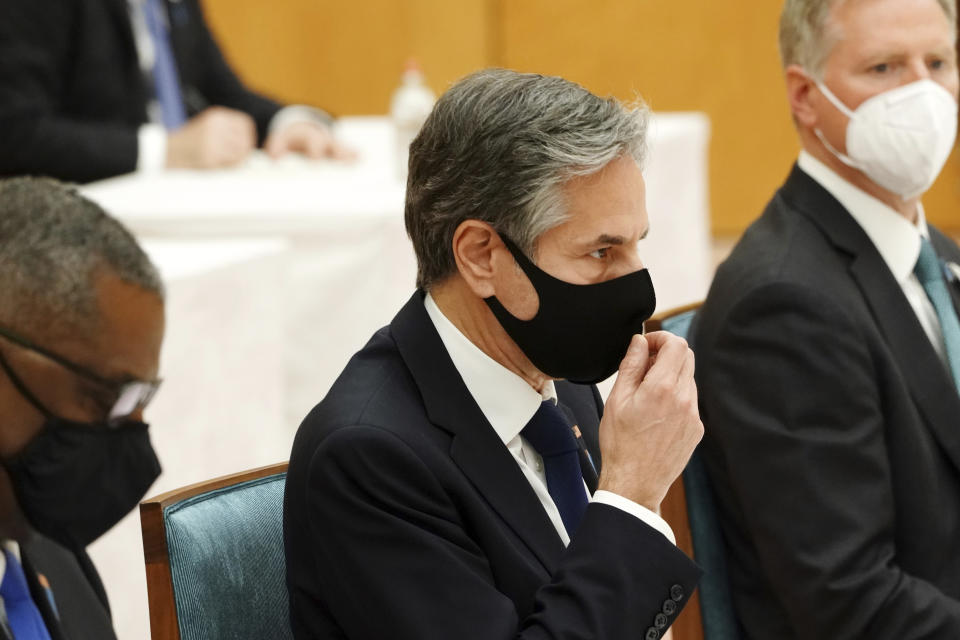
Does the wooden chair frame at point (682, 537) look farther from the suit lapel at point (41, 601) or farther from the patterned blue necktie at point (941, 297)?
the suit lapel at point (41, 601)

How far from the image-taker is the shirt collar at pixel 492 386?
4.71ft

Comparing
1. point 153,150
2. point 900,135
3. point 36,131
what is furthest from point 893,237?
point 36,131

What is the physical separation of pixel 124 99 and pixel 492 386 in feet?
9.43

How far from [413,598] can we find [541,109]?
1.67ft

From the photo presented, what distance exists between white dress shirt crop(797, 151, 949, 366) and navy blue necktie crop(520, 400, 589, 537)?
685 millimetres

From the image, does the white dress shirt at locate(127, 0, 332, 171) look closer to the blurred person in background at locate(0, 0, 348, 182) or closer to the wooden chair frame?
the blurred person in background at locate(0, 0, 348, 182)

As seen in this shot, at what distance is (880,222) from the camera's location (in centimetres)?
194

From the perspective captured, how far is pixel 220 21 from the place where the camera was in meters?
7.14

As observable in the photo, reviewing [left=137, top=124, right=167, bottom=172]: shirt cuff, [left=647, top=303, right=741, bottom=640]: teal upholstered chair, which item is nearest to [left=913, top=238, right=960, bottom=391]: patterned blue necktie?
[left=647, top=303, right=741, bottom=640]: teal upholstered chair

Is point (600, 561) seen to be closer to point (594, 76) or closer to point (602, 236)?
point (602, 236)

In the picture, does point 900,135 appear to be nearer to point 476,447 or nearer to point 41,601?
point 476,447

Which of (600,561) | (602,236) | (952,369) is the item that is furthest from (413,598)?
(952,369)

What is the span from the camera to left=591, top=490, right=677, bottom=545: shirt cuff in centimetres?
134

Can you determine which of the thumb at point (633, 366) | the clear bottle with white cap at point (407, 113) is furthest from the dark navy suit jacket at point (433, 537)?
the clear bottle with white cap at point (407, 113)
